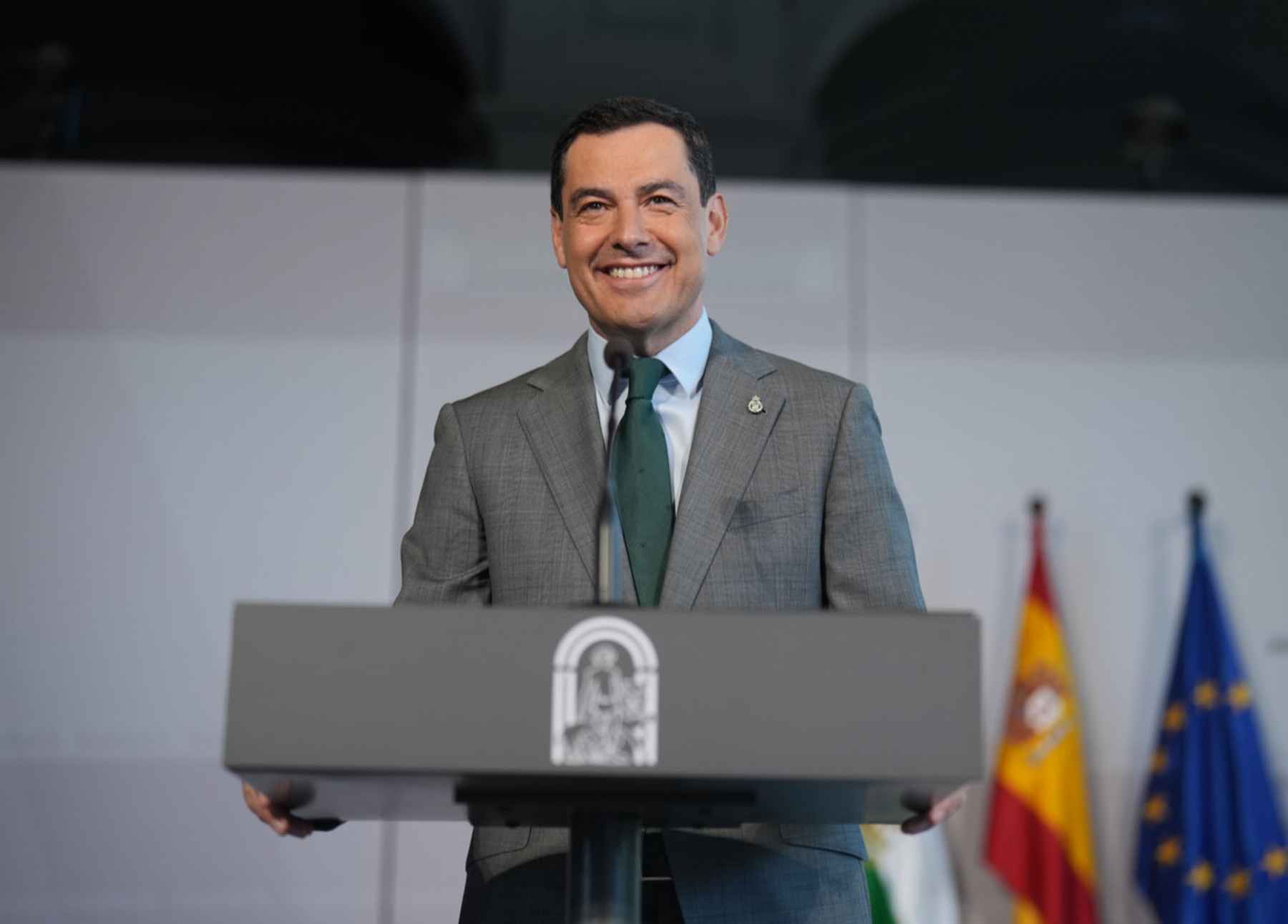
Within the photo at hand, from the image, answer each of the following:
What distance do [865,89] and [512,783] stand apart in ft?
15.3

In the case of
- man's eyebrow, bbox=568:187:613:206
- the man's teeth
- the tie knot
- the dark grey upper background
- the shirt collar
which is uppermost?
the dark grey upper background

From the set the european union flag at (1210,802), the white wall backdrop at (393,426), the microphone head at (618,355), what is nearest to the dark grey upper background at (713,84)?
the white wall backdrop at (393,426)

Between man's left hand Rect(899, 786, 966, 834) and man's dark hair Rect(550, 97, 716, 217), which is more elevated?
man's dark hair Rect(550, 97, 716, 217)

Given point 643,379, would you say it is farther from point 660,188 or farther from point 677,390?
point 660,188

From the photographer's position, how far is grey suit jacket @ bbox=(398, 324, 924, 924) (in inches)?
68.6

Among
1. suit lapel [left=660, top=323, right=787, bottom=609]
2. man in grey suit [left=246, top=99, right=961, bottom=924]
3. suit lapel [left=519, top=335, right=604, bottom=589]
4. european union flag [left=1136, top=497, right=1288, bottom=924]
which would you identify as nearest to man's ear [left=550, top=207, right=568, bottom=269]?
man in grey suit [left=246, top=99, right=961, bottom=924]

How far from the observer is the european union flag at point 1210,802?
4.42m

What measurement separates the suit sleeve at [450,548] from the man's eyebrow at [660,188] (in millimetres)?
398

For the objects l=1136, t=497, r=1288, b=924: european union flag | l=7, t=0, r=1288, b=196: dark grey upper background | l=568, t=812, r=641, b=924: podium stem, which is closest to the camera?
l=568, t=812, r=641, b=924: podium stem

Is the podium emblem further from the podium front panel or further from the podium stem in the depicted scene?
the podium stem

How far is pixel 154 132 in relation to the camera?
18.2ft

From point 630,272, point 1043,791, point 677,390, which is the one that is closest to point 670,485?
point 677,390

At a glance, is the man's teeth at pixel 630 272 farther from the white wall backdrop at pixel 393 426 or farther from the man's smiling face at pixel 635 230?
the white wall backdrop at pixel 393 426

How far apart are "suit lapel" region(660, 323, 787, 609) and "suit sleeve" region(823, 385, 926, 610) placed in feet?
0.33
